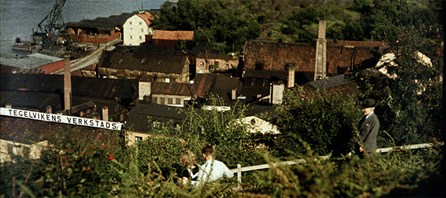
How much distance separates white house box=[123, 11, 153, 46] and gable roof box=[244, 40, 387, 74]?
13.2 m

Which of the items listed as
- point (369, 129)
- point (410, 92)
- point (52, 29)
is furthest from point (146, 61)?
point (369, 129)

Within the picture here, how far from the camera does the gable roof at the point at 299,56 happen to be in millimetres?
21250

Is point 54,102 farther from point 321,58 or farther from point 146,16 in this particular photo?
point 146,16

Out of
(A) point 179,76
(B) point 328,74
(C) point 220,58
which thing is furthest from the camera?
(C) point 220,58

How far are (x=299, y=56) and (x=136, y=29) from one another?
1533 cm

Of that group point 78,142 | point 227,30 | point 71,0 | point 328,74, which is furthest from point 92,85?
point 78,142

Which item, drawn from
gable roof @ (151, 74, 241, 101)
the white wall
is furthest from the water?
the white wall

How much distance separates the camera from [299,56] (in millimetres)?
21719

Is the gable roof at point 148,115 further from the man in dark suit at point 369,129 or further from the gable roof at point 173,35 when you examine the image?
the gable roof at point 173,35

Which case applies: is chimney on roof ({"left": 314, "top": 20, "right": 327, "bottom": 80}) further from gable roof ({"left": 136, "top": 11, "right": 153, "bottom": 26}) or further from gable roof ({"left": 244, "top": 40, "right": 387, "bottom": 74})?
gable roof ({"left": 136, "top": 11, "right": 153, "bottom": 26})

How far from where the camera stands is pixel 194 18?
34.6 m

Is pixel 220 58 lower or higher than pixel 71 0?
lower

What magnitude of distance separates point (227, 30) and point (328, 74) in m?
12.4

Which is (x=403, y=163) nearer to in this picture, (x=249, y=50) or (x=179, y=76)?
(x=249, y=50)
